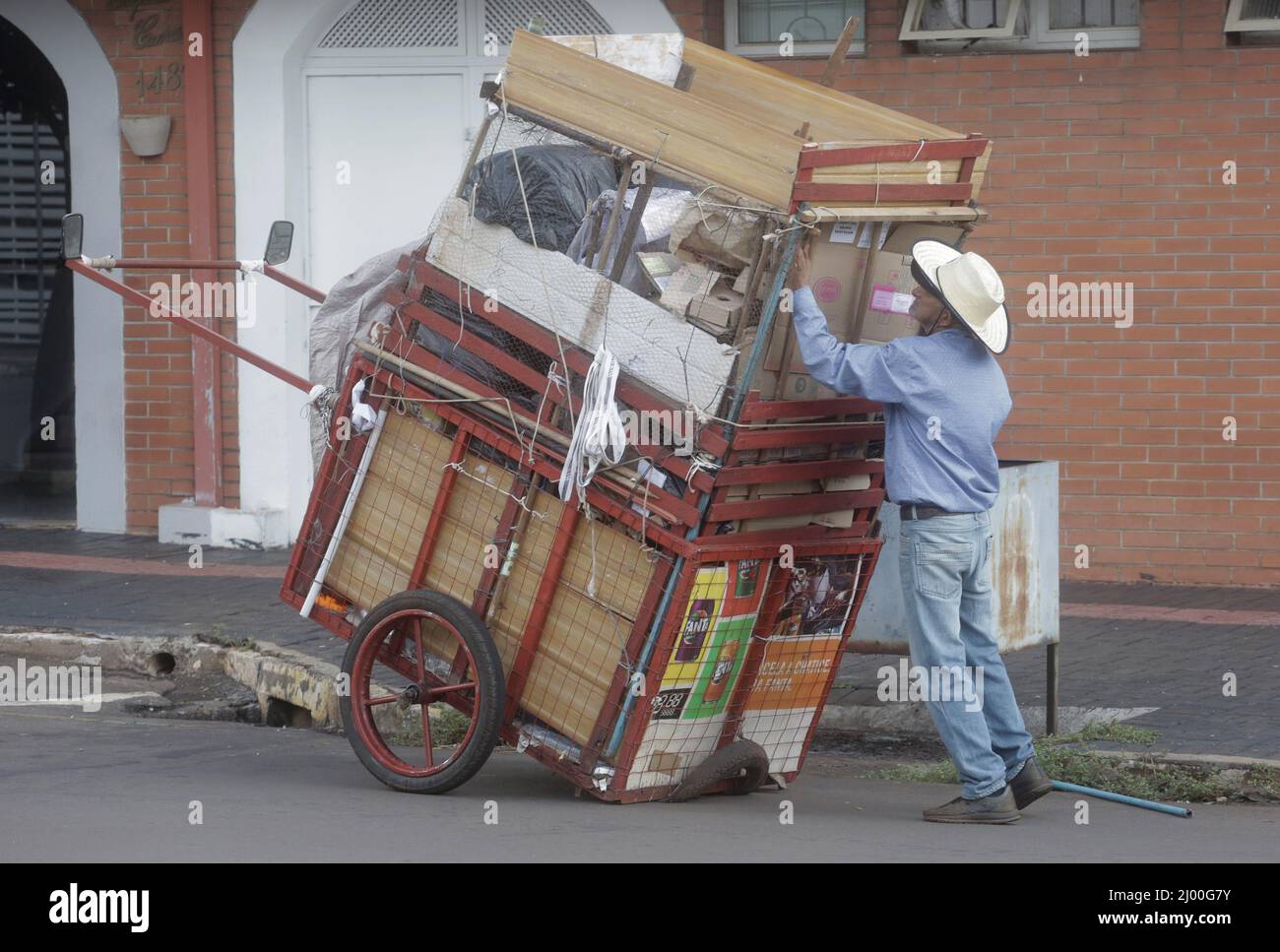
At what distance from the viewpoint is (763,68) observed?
6.18 meters

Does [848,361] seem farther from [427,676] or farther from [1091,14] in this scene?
[1091,14]

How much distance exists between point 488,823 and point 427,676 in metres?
0.65

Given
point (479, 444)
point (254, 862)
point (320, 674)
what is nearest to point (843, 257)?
point (479, 444)

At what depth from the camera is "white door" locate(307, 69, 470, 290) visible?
11.1m

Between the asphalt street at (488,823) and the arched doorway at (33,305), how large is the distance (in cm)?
558

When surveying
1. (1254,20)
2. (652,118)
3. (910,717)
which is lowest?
(910,717)

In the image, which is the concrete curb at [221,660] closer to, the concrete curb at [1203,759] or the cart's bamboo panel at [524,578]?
the cart's bamboo panel at [524,578]

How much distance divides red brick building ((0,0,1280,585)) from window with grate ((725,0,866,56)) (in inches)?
0.5

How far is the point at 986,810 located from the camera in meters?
5.91

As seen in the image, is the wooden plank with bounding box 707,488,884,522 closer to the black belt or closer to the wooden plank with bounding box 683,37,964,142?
the black belt

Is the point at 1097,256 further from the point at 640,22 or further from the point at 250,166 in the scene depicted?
the point at 250,166

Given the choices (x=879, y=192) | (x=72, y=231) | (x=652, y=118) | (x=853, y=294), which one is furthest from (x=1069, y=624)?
(x=72, y=231)

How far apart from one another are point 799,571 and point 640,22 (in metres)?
5.74

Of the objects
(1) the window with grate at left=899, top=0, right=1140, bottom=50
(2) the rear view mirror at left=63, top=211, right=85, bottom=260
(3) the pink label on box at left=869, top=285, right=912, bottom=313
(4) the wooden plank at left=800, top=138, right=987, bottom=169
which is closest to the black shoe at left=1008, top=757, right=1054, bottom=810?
(3) the pink label on box at left=869, top=285, right=912, bottom=313
